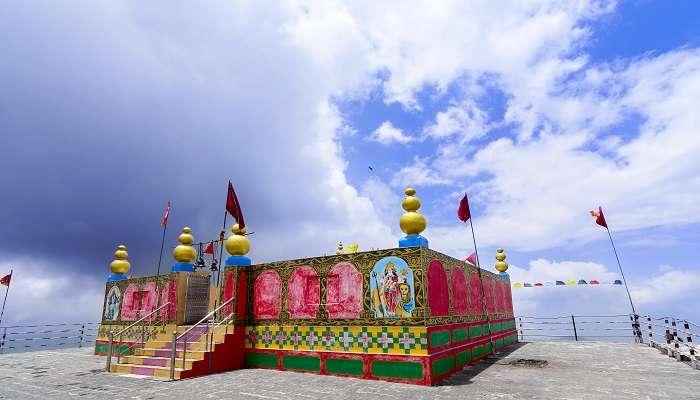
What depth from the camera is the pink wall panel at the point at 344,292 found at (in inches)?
414

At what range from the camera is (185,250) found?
15.6m

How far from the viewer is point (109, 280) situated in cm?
1795

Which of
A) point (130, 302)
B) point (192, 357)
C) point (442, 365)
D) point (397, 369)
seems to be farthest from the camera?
point (130, 302)

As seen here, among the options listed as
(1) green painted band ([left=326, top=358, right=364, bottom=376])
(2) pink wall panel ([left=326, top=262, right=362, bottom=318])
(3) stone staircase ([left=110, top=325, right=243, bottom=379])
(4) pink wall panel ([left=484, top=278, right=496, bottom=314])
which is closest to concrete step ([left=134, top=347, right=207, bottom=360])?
(3) stone staircase ([left=110, top=325, right=243, bottom=379])

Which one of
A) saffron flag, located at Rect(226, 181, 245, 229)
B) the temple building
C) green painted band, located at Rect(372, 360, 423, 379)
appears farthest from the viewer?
saffron flag, located at Rect(226, 181, 245, 229)

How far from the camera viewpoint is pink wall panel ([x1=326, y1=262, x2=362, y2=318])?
34.5 ft

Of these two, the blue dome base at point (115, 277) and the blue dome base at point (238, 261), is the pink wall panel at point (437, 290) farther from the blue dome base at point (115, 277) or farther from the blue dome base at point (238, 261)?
the blue dome base at point (115, 277)

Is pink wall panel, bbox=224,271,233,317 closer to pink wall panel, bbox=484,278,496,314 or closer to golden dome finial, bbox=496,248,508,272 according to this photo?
pink wall panel, bbox=484,278,496,314

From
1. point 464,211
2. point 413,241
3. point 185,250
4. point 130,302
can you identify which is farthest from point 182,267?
point 464,211

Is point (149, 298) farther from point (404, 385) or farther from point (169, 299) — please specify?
point (404, 385)

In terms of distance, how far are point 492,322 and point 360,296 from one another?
320 inches

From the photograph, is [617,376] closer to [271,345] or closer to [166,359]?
[271,345]

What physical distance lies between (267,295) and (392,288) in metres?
4.51

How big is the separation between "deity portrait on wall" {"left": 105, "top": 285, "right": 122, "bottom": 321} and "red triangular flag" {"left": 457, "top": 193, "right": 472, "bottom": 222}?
1515 cm
